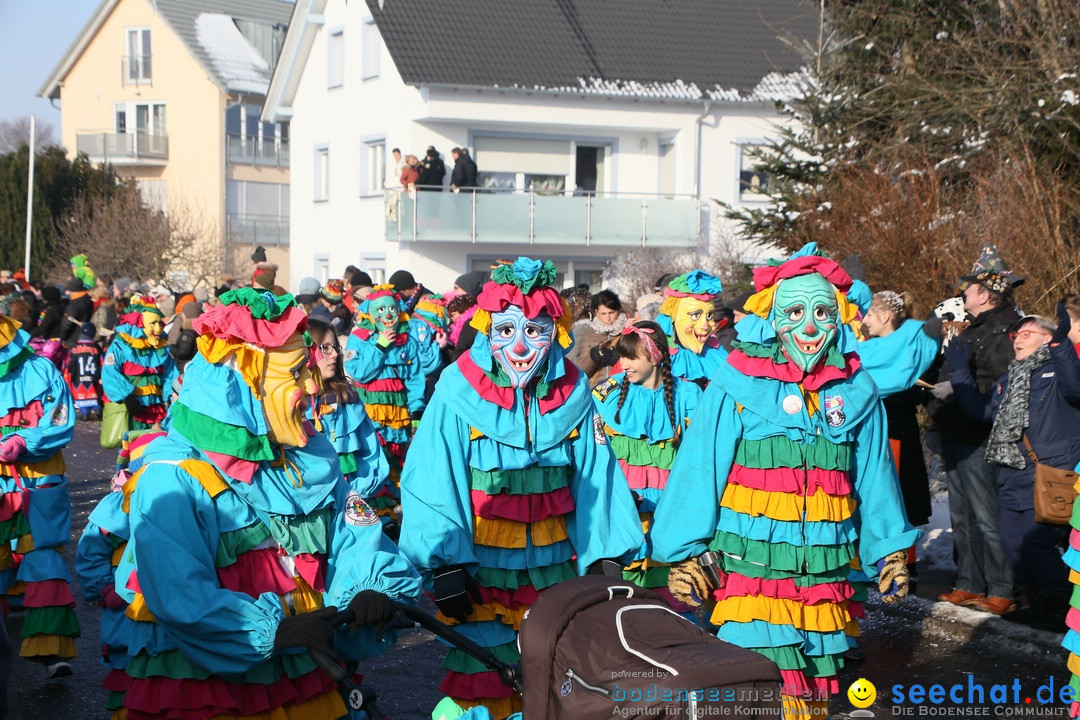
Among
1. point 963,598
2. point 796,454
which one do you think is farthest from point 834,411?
point 963,598

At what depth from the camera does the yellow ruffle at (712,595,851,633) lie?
491cm

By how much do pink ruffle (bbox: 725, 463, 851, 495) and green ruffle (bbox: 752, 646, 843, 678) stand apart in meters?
0.66

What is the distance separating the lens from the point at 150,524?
12.2 ft

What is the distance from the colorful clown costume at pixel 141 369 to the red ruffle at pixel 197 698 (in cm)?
802

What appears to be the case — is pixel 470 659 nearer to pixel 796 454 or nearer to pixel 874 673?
pixel 796 454

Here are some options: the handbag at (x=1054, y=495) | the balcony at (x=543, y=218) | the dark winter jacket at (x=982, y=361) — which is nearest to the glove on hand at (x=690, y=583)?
the handbag at (x=1054, y=495)

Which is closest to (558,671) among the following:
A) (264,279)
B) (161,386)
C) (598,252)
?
(161,386)

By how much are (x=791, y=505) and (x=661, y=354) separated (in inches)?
98.2

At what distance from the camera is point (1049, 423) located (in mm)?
7184

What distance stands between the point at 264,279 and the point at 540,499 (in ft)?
29.4

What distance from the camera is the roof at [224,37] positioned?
4159 cm

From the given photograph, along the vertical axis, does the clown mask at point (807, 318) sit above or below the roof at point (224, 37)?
below

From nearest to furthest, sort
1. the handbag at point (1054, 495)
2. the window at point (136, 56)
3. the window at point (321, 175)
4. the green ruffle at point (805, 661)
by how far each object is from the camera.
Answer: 1. the green ruffle at point (805, 661)
2. the handbag at point (1054, 495)
3. the window at point (321, 175)
4. the window at point (136, 56)

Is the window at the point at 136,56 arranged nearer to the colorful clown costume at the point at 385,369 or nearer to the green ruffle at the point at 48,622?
the colorful clown costume at the point at 385,369
